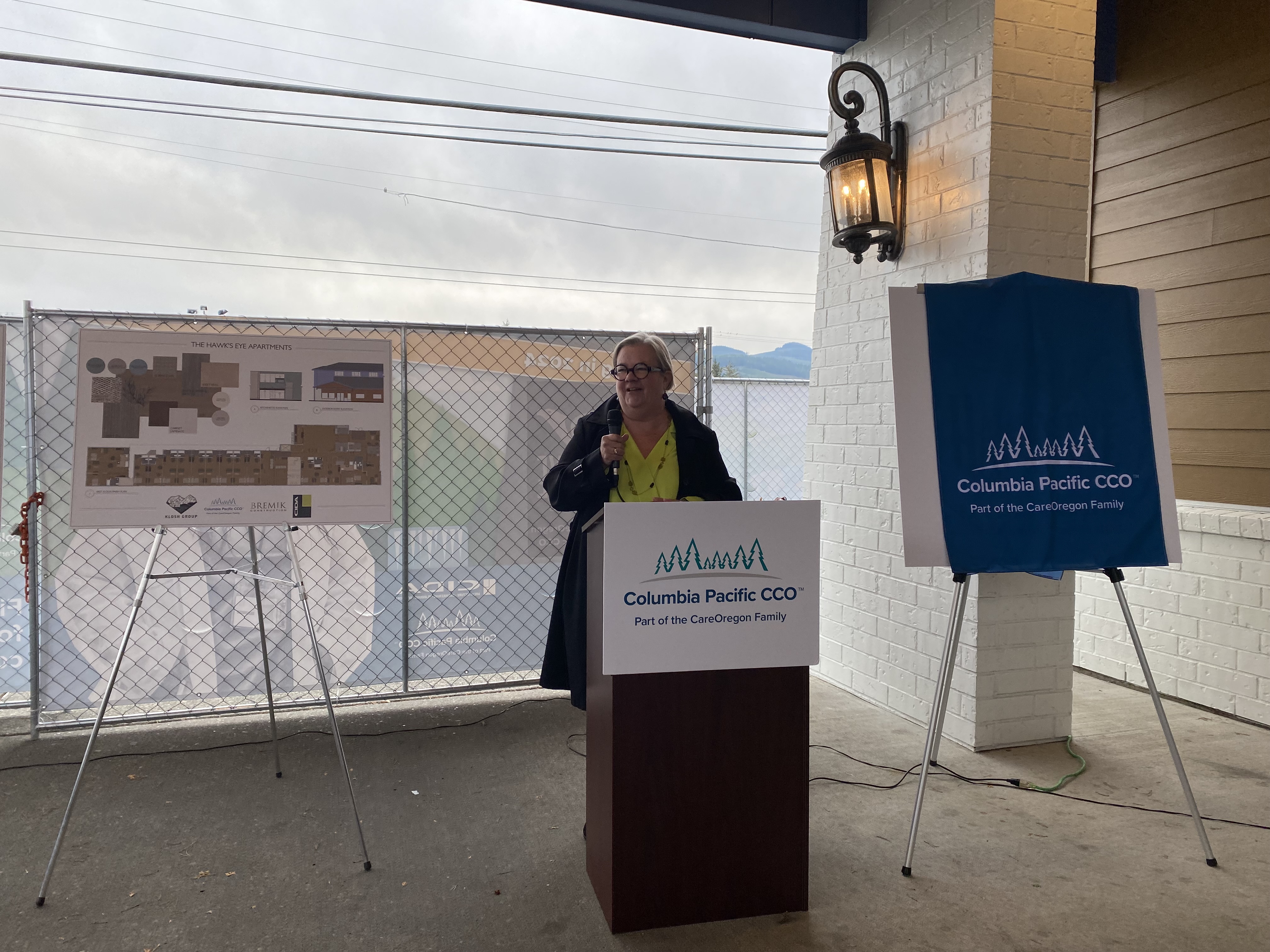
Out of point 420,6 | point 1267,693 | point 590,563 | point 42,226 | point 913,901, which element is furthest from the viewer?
point 42,226

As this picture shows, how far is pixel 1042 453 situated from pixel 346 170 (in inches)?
1078

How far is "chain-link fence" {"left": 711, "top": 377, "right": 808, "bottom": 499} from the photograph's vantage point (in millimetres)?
8531

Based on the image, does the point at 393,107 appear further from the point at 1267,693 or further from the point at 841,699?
the point at 1267,693

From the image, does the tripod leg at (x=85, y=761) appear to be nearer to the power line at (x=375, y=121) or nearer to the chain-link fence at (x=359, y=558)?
the chain-link fence at (x=359, y=558)

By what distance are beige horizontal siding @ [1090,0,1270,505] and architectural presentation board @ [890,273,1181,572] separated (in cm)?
146

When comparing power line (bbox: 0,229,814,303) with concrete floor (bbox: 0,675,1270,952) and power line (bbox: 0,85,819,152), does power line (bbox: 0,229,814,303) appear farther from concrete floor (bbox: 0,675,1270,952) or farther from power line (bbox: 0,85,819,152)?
concrete floor (bbox: 0,675,1270,952)

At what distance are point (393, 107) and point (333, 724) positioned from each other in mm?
14967

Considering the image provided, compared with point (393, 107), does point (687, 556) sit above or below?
below

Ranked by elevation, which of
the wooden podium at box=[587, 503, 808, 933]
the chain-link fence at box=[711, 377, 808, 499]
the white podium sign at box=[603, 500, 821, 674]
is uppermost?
the chain-link fence at box=[711, 377, 808, 499]

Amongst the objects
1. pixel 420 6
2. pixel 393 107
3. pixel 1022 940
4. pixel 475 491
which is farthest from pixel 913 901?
pixel 420 6

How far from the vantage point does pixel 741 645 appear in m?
1.90

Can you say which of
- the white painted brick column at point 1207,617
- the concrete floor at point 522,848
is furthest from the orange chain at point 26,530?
the white painted brick column at point 1207,617

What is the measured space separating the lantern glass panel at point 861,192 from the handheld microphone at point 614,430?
1.70 m

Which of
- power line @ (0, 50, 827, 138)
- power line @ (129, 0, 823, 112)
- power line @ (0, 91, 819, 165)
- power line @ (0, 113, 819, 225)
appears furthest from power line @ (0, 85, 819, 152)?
power line @ (0, 113, 819, 225)
